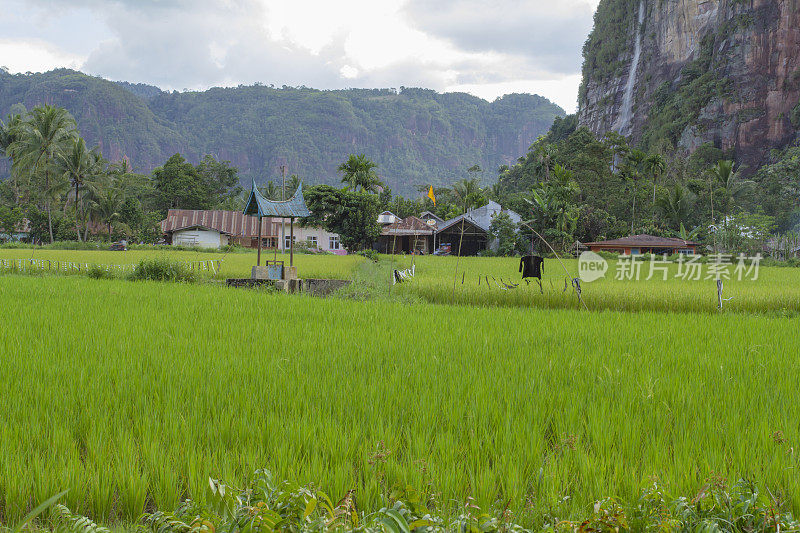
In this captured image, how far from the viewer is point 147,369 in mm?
3668

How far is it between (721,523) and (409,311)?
19.5 ft

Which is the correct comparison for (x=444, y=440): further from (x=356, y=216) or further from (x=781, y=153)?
(x=781, y=153)

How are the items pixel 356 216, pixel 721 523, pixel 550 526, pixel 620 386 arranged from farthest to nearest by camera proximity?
pixel 356 216 → pixel 620 386 → pixel 721 523 → pixel 550 526

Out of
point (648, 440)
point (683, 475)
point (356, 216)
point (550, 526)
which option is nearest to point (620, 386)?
point (648, 440)

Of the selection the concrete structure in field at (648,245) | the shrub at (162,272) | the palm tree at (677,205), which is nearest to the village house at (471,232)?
the concrete structure in field at (648,245)

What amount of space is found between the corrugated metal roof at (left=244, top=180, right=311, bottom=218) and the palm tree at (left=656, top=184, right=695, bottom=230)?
33.7 metres

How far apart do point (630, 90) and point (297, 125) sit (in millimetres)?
109641

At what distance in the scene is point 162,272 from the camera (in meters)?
12.7

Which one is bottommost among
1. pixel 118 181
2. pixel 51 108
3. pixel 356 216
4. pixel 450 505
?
pixel 450 505

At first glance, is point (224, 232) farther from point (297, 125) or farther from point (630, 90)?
point (297, 125)

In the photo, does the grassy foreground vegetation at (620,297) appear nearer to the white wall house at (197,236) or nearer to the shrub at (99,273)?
the shrub at (99,273)

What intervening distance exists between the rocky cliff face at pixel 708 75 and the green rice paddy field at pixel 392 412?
5337 centimetres

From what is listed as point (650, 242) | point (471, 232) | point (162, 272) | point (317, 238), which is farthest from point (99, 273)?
point (650, 242)

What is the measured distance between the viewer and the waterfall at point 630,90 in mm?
64312
